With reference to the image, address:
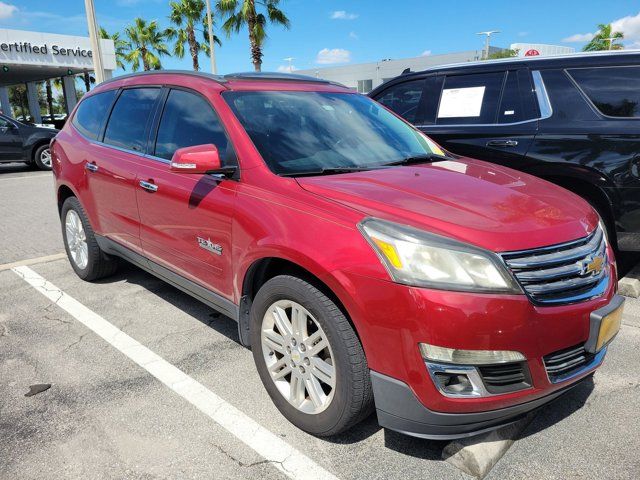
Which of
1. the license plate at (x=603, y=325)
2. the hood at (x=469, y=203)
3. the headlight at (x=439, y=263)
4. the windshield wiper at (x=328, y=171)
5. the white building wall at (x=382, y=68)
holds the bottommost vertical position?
the license plate at (x=603, y=325)

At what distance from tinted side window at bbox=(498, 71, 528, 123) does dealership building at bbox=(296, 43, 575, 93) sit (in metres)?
44.2

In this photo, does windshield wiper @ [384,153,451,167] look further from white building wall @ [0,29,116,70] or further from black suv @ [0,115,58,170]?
white building wall @ [0,29,116,70]

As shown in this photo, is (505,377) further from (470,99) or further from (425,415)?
(470,99)

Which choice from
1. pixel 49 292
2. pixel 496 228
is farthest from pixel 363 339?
pixel 49 292

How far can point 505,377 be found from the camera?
6.47ft

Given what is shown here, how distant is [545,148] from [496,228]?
261 cm

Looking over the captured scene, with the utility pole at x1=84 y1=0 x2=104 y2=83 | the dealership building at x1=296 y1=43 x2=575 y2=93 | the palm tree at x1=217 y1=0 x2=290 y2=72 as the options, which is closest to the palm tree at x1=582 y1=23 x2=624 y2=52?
the dealership building at x1=296 y1=43 x2=575 y2=93

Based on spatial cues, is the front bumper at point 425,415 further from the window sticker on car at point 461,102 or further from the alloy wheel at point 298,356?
the window sticker on car at point 461,102

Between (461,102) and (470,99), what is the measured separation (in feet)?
0.32

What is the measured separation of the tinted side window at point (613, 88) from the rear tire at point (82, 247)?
440 cm

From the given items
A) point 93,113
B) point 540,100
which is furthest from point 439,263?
point 93,113

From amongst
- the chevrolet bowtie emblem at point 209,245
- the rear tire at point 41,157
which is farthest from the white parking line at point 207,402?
the rear tire at point 41,157

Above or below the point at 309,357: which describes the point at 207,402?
below

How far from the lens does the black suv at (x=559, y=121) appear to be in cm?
393
